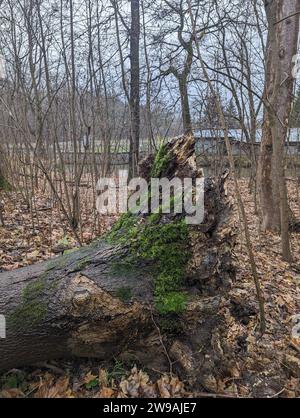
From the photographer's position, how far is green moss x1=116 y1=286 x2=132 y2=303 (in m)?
2.04

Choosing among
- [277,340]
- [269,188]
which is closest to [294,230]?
[269,188]

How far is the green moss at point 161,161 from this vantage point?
245 cm

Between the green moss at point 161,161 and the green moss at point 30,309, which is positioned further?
the green moss at point 161,161

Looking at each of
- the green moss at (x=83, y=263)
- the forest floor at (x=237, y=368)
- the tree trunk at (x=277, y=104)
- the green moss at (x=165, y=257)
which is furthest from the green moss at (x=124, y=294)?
the tree trunk at (x=277, y=104)

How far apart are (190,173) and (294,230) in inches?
154

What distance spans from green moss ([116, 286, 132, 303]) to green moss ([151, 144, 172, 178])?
0.92 metres

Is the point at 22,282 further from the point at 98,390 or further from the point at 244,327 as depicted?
the point at 244,327

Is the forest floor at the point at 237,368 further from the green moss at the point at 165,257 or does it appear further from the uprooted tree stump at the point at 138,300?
the green moss at the point at 165,257

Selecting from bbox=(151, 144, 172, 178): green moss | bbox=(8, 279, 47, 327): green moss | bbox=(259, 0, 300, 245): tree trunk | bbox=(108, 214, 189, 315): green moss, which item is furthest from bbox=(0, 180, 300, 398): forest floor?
bbox=(151, 144, 172, 178): green moss

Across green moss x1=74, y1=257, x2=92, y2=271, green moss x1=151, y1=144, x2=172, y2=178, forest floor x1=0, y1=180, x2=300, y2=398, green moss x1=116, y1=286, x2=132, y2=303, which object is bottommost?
forest floor x1=0, y1=180, x2=300, y2=398

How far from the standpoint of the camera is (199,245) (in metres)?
2.17

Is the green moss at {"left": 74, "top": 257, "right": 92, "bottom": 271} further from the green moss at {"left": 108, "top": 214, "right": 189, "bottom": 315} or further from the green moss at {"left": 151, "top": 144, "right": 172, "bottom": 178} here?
the green moss at {"left": 151, "top": 144, "right": 172, "bottom": 178}

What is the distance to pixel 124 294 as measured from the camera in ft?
6.72

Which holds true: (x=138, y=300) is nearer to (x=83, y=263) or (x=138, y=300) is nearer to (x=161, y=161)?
(x=83, y=263)
